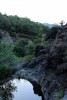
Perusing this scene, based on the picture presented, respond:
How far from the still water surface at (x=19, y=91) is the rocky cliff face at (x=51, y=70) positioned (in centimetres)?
111

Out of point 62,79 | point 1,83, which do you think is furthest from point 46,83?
point 1,83

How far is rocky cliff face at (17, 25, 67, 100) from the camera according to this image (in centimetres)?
2602

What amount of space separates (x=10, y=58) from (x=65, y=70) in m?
10.6

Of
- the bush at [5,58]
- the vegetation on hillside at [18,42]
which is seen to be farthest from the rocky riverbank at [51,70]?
the vegetation on hillside at [18,42]

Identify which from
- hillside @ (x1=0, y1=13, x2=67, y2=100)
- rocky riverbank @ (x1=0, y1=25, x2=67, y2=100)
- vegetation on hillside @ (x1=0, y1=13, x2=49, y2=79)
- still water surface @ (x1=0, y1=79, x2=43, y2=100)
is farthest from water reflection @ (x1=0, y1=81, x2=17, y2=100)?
rocky riverbank @ (x1=0, y1=25, x2=67, y2=100)

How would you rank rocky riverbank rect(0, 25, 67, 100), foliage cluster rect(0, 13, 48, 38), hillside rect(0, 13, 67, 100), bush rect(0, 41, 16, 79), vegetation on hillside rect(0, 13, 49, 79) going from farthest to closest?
foliage cluster rect(0, 13, 48, 38) < vegetation on hillside rect(0, 13, 49, 79) < bush rect(0, 41, 16, 79) < hillside rect(0, 13, 67, 100) < rocky riverbank rect(0, 25, 67, 100)

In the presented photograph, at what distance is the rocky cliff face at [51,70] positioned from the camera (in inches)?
1024

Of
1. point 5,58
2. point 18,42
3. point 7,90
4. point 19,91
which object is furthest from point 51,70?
point 18,42

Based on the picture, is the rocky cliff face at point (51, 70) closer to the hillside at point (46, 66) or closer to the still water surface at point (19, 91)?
the hillside at point (46, 66)

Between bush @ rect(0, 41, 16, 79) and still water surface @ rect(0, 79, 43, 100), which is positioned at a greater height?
bush @ rect(0, 41, 16, 79)

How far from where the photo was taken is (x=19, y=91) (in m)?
30.6

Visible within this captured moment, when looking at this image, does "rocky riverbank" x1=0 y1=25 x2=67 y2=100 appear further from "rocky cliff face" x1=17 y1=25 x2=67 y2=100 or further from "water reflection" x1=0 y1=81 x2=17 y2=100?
"water reflection" x1=0 y1=81 x2=17 y2=100

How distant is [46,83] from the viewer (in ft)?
98.1

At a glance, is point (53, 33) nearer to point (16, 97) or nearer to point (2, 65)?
point (2, 65)
